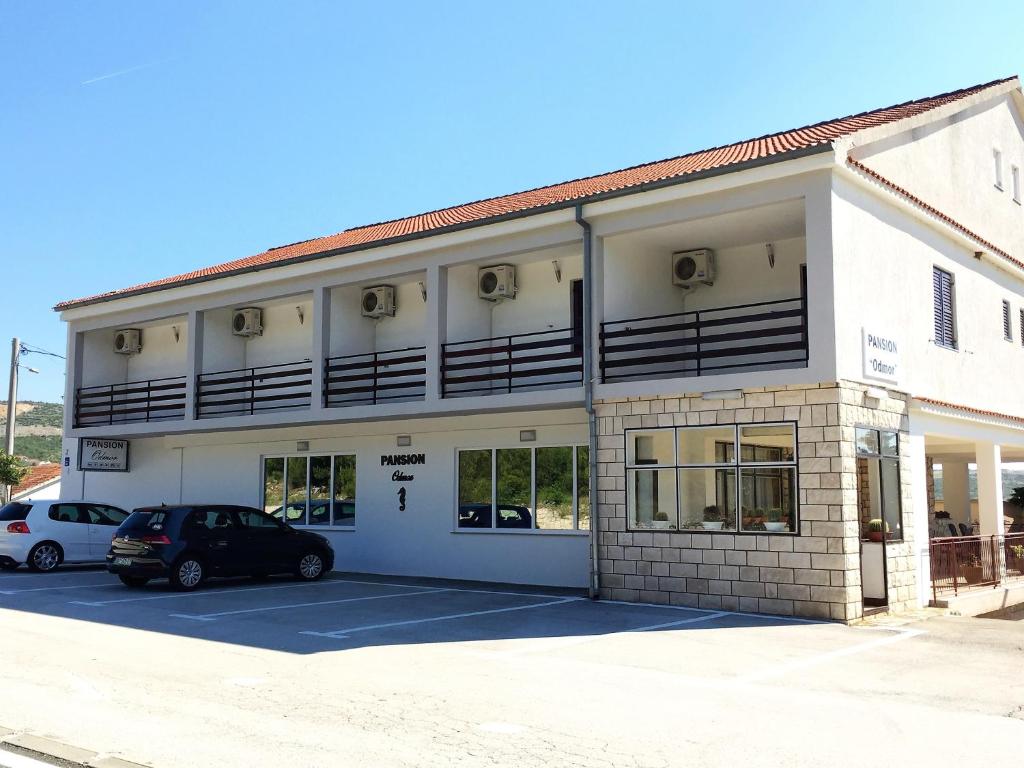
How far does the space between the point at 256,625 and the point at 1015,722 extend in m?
8.62

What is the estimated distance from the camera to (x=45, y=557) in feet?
65.7

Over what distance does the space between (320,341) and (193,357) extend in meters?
4.19

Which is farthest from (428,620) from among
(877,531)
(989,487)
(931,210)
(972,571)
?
(989,487)

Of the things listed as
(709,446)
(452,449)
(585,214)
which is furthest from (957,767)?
(452,449)

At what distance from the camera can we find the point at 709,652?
10.8 m

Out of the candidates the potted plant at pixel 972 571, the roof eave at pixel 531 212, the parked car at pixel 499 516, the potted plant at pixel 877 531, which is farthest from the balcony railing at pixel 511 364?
the potted plant at pixel 972 571

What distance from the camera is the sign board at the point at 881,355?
46.6 ft

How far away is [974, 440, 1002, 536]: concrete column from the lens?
1825 cm

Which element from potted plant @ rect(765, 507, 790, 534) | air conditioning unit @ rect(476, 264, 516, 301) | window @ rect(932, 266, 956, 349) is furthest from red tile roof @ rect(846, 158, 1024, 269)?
air conditioning unit @ rect(476, 264, 516, 301)

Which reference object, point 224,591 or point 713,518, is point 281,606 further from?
point 713,518

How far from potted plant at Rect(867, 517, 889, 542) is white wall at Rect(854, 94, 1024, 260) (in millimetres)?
5407

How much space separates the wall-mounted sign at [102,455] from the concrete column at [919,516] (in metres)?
18.7

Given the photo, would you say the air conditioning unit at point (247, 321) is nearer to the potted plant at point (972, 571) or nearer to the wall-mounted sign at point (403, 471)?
the wall-mounted sign at point (403, 471)

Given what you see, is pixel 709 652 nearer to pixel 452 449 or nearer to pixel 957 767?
pixel 957 767
